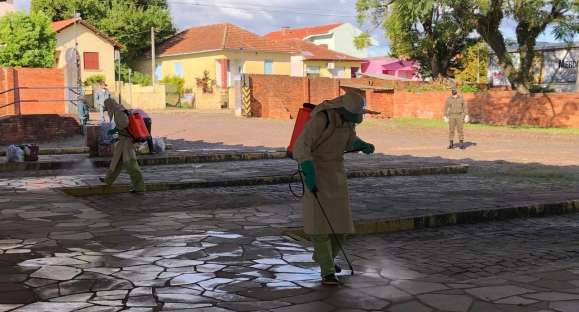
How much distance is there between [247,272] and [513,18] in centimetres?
2517

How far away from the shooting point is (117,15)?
44.6 metres

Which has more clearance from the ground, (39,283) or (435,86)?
(435,86)

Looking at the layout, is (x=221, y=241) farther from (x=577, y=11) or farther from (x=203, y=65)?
(x=203, y=65)

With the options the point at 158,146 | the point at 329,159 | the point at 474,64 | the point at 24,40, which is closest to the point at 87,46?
the point at 24,40

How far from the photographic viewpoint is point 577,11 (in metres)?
25.8

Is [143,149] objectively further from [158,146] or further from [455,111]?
[455,111]

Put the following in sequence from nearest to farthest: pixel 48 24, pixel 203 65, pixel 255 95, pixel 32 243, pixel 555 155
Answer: pixel 32 243, pixel 555 155, pixel 255 95, pixel 48 24, pixel 203 65

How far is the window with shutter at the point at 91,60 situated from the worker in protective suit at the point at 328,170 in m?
40.3

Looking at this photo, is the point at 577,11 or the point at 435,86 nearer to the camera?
the point at 577,11

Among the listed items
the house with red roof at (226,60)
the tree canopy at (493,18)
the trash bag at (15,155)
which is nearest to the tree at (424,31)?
the tree canopy at (493,18)

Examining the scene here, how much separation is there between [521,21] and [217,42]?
890 inches

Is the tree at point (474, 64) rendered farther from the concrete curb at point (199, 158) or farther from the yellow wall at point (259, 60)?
the concrete curb at point (199, 158)

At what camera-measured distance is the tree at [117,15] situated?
4447 cm

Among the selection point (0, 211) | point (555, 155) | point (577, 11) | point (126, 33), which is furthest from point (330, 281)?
point (126, 33)
